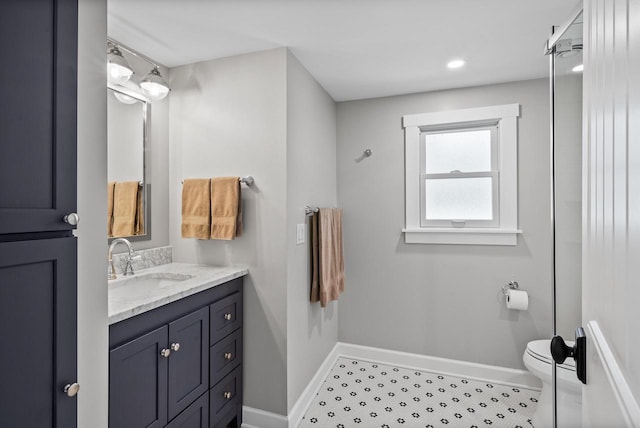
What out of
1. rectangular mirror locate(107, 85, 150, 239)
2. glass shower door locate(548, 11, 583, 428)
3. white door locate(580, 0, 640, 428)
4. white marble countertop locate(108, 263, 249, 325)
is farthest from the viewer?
rectangular mirror locate(107, 85, 150, 239)

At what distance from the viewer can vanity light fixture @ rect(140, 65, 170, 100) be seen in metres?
1.96

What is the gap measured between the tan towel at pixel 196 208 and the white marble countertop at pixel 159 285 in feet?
0.78

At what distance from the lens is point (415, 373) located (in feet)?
8.73

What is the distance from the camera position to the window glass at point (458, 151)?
264 centimetres

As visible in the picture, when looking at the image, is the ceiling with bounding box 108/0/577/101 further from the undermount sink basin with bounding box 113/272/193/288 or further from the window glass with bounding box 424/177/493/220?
the undermount sink basin with bounding box 113/272/193/288

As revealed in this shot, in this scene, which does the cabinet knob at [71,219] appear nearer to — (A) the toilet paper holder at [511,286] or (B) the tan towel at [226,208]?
(B) the tan towel at [226,208]

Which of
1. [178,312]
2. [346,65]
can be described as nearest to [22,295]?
[178,312]

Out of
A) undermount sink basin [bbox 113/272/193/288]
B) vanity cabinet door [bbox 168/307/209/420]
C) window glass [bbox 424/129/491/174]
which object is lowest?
vanity cabinet door [bbox 168/307/209/420]

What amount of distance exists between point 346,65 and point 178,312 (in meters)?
1.87

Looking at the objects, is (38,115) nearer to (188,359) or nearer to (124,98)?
(188,359)

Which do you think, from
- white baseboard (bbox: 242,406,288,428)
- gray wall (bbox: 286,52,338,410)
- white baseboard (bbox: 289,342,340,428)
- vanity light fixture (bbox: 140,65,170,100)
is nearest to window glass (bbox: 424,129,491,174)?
gray wall (bbox: 286,52,338,410)

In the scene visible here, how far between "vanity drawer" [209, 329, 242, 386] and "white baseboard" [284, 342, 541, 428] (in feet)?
1.66

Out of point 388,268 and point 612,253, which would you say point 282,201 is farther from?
point 612,253

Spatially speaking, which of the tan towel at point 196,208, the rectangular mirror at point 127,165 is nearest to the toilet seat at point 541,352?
the tan towel at point 196,208
